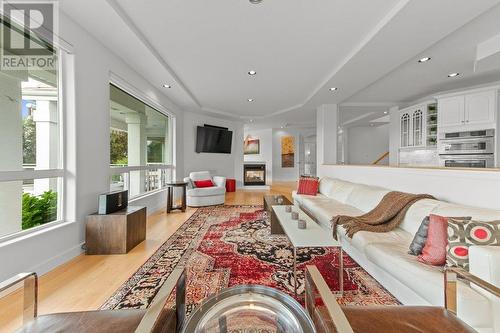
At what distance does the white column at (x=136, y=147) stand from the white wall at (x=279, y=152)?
Answer: 7.30 metres

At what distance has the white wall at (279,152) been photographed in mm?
11211

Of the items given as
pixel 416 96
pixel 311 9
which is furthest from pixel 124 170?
pixel 416 96

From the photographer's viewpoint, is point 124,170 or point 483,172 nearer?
point 483,172

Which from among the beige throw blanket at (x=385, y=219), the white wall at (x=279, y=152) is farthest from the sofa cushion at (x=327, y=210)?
the white wall at (x=279, y=152)

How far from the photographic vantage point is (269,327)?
943 millimetres

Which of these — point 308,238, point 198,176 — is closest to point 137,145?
point 198,176

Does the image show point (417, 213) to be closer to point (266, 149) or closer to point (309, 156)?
point (266, 149)

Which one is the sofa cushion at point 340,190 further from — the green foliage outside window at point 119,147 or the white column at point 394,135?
the green foliage outside window at point 119,147

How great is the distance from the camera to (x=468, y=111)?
460 centimetres

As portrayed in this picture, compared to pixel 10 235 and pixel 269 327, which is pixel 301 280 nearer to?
pixel 269 327

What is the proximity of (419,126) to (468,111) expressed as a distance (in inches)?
40.1

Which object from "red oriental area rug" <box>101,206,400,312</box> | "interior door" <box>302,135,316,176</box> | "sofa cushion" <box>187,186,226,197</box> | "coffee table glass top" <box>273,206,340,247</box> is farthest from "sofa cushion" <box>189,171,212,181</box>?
"interior door" <box>302,135,316,176</box>

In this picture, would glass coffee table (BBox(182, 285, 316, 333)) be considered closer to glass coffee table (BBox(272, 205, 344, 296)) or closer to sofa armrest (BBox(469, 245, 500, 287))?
glass coffee table (BBox(272, 205, 344, 296))

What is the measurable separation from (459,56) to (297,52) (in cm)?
240
